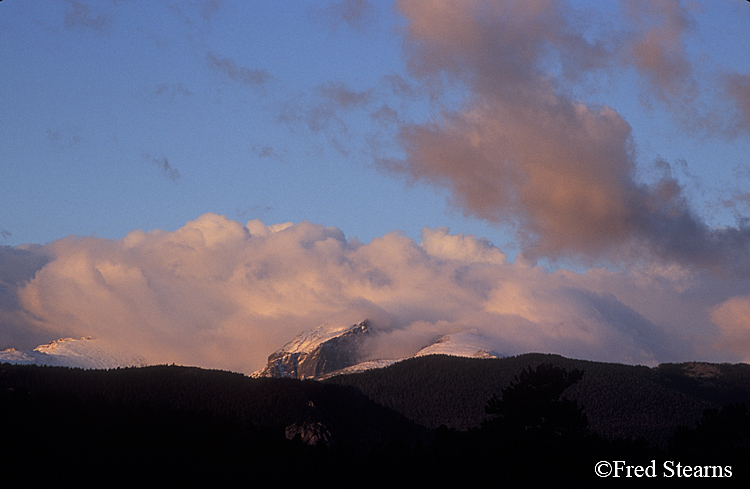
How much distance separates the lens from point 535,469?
11856cm

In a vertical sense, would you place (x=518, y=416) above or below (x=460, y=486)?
above

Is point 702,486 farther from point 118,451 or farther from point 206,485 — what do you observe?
point 118,451

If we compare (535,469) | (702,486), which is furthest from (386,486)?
(702,486)

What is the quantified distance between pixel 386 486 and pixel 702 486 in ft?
150

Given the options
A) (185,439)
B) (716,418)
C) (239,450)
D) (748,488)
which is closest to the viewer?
(748,488)
